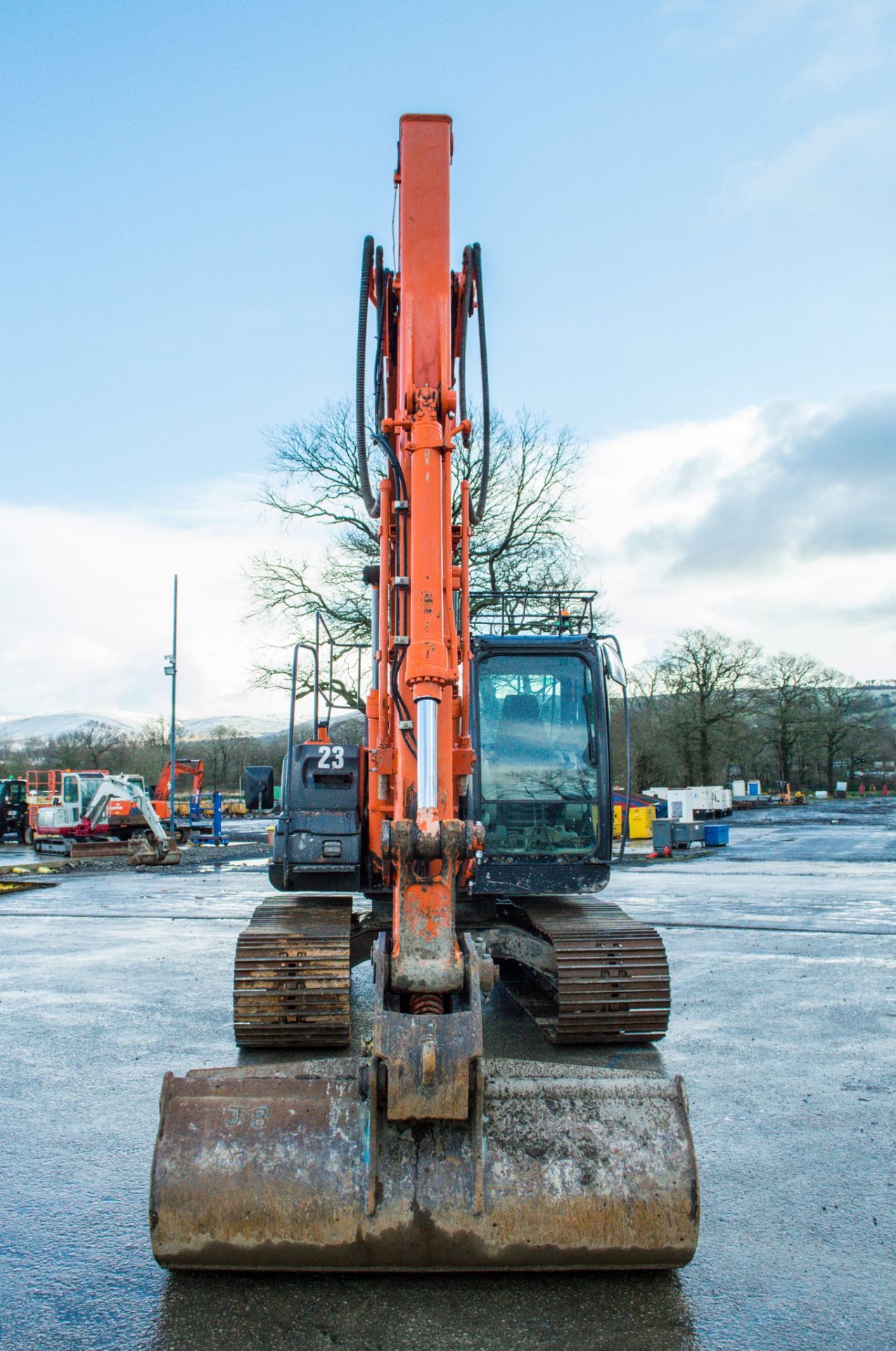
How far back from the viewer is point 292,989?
6410mm

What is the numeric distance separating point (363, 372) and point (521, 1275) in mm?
4529

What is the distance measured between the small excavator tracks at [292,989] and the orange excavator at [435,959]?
0.02m

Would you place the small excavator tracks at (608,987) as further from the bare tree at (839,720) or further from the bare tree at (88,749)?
the bare tree at (839,720)

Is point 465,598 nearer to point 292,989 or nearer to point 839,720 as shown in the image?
point 292,989

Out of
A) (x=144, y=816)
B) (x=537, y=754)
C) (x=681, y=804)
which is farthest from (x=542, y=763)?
(x=681, y=804)

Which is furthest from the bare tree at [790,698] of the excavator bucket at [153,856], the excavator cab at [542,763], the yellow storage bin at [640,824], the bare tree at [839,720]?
A: the excavator cab at [542,763]

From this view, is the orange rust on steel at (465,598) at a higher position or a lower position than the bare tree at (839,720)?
lower

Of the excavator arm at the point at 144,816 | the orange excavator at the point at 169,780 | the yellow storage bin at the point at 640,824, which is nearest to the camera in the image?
the excavator arm at the point at 144,816

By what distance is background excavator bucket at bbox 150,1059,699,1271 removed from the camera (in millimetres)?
3400

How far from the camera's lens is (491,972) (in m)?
4.16

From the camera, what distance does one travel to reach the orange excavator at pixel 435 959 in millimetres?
3438

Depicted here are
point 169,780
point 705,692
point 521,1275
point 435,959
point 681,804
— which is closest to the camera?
point 521,1275

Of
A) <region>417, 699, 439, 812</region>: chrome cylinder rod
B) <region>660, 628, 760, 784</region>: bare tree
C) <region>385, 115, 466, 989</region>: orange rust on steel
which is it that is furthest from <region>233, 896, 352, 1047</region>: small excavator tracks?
<region>660, 628, 760, 784</region>: bare tree

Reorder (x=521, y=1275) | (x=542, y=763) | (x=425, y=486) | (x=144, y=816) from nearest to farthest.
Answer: (x=521, y=1275) → (x=425, y=486) → (x=542, y=763) → (x=144, y=816)
